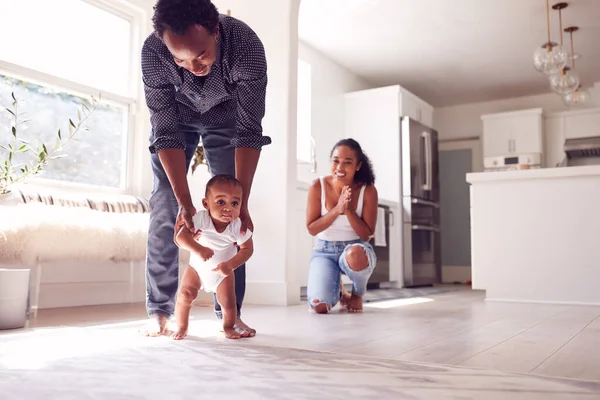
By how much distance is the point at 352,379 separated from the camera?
3.98 feet

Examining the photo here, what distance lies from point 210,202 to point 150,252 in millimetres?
282

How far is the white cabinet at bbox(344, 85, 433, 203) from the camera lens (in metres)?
6.15

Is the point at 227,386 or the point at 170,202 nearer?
the point at 227,386

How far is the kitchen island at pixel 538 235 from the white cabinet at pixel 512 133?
3.34m

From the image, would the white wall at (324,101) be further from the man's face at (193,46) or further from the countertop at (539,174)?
the man's face at (193,46)

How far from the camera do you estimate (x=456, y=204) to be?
773 centimetres

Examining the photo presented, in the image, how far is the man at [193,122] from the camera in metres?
1.67

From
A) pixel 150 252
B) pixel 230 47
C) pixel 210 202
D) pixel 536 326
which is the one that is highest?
pixel 230 47

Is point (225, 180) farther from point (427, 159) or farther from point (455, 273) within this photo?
point (455, 273)

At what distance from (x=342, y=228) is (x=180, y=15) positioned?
1.73 m

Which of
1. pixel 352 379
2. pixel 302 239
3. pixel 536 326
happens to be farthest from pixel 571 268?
pixel 352 379

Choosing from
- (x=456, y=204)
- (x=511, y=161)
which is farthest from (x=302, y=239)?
(x=456, y=204)

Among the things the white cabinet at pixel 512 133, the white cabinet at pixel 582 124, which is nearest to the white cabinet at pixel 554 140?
the white cabinet at pixel 582 124

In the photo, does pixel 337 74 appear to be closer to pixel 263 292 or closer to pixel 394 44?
pixel 394 44
